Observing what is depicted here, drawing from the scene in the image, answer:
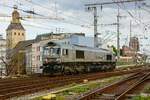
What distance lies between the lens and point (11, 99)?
19.0 metres

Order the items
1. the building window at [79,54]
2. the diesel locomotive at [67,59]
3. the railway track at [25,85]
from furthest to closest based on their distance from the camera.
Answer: the building window at [79,54]
the diesel locomotive at [67,59]
the railway track at [25,85]

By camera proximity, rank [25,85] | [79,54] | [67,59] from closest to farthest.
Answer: [25,85], [67,59], [79,54]

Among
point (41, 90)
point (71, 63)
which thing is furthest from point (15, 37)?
point (41, 90)

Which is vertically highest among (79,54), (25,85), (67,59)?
(79,54)

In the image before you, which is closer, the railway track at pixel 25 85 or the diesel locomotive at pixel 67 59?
the railway track at pixel 25 85

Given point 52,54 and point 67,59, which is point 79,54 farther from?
point 52,54

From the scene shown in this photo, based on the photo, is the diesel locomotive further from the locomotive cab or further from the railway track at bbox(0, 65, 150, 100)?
the railway track at bbox(0, 65, 150, 100)

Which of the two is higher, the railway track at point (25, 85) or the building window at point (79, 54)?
the building window at point (79, 54)

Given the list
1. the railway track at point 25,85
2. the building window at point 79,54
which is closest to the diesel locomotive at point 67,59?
the building window at point 79,54

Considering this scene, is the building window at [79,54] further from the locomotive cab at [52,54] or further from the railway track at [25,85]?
the railway track at [25,85]

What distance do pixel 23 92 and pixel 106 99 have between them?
5.25m

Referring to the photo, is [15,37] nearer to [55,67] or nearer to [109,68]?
[109,68]

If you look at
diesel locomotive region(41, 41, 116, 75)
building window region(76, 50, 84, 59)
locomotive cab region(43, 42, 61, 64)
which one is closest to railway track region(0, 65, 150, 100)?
diesel locomotive region(41, 41, 116, 75)

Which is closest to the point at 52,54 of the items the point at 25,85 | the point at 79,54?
the point at 79,54
